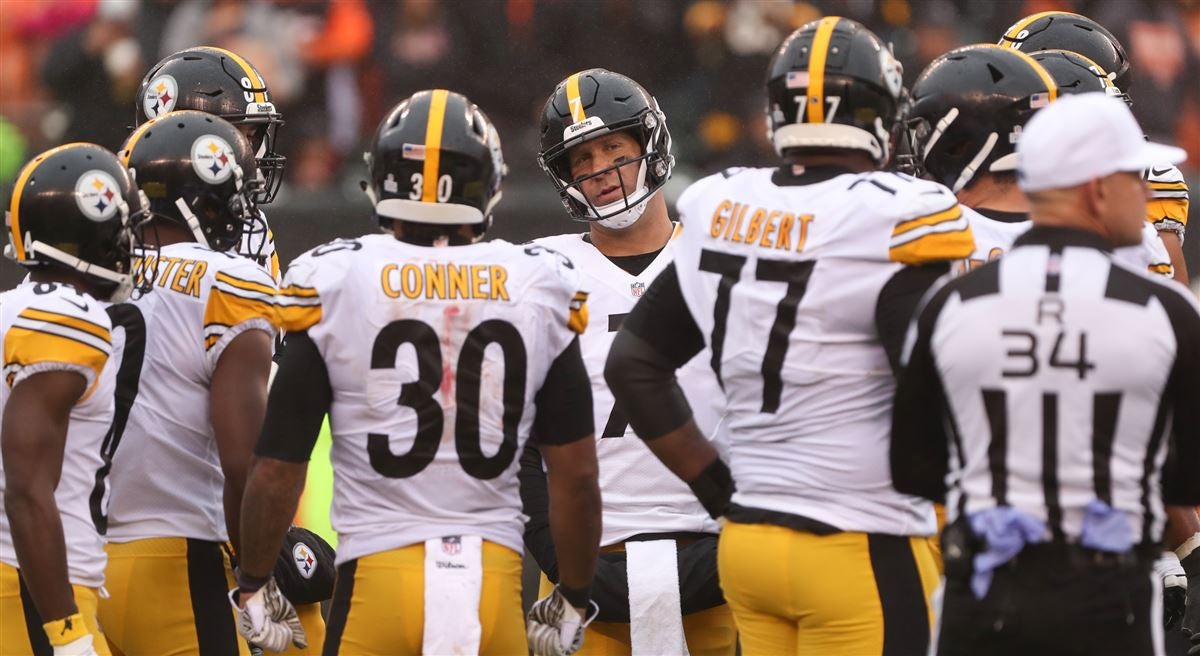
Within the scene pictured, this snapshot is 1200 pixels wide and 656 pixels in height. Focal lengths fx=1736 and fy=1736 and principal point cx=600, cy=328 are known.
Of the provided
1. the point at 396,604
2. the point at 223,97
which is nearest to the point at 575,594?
the point at 396,604

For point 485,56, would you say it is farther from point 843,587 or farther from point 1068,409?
point 1068,409

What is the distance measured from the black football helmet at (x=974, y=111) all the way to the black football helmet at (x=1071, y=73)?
0.66 m

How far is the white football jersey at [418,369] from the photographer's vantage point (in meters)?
3.48

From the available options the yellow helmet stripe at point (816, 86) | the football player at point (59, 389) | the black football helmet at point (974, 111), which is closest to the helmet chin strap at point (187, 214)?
the football player at point (59, 389)

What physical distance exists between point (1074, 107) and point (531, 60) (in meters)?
6.28

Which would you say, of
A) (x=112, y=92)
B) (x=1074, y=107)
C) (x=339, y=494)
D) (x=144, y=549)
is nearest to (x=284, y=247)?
(x=112, y=92)

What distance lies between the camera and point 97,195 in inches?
157

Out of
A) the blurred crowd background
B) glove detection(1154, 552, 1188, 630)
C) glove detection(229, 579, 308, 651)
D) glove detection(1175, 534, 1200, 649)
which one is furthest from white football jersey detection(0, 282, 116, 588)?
the blurred crowd background

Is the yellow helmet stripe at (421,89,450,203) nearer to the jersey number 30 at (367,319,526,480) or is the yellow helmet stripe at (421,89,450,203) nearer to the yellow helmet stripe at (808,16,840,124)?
the jersey number 30 at (367,319,526,480)

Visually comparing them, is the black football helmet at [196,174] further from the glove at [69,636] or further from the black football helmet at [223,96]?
the glove at [69,636]

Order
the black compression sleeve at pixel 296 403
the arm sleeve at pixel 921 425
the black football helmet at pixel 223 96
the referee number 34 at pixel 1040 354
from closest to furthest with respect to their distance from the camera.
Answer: the referee number 34 at pixel 1040 354, the arm sleeve at pixel 921 425, the black compression sleeve at pixel 296 403, the black football helmet at pixel 223 96

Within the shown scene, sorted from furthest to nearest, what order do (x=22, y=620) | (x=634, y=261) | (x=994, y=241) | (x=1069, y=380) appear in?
(x=634, y=261), (x=994, y=241), (x=22, y=620), (x=1069, y=380)

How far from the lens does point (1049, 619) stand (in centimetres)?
299

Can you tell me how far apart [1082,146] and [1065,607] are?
0.80 m
